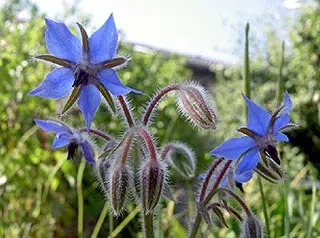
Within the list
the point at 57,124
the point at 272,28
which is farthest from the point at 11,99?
the point at 272,28

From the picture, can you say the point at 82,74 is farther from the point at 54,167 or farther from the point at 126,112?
the point at 54,167

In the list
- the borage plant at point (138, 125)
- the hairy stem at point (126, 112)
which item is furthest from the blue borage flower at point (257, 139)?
the hairy stem at point (126, 112)

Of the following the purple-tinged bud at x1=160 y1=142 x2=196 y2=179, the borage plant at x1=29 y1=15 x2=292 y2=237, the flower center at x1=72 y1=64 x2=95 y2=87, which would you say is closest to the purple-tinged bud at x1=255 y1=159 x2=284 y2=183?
the borage plant at x1=29 y1=15 x2=292 y2=237

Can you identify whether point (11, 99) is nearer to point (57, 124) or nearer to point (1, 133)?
point (1, 133)

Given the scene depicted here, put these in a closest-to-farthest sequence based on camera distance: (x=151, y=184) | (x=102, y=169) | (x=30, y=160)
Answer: (x=151, y=184) → (x=102, y=169) → (x=30, y=160)

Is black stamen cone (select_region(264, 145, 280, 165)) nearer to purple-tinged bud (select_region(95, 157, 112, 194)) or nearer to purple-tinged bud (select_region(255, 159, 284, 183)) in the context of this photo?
purple-tinged bud (select_region(255, 159, 284, 183))

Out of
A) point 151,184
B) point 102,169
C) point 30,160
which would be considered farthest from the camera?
point 30,160

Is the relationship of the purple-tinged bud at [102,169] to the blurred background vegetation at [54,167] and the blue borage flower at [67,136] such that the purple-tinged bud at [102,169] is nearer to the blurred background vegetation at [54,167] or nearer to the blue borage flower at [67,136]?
the blue borage flower at [67,136]

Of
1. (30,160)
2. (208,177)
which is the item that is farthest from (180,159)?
(30,160)
